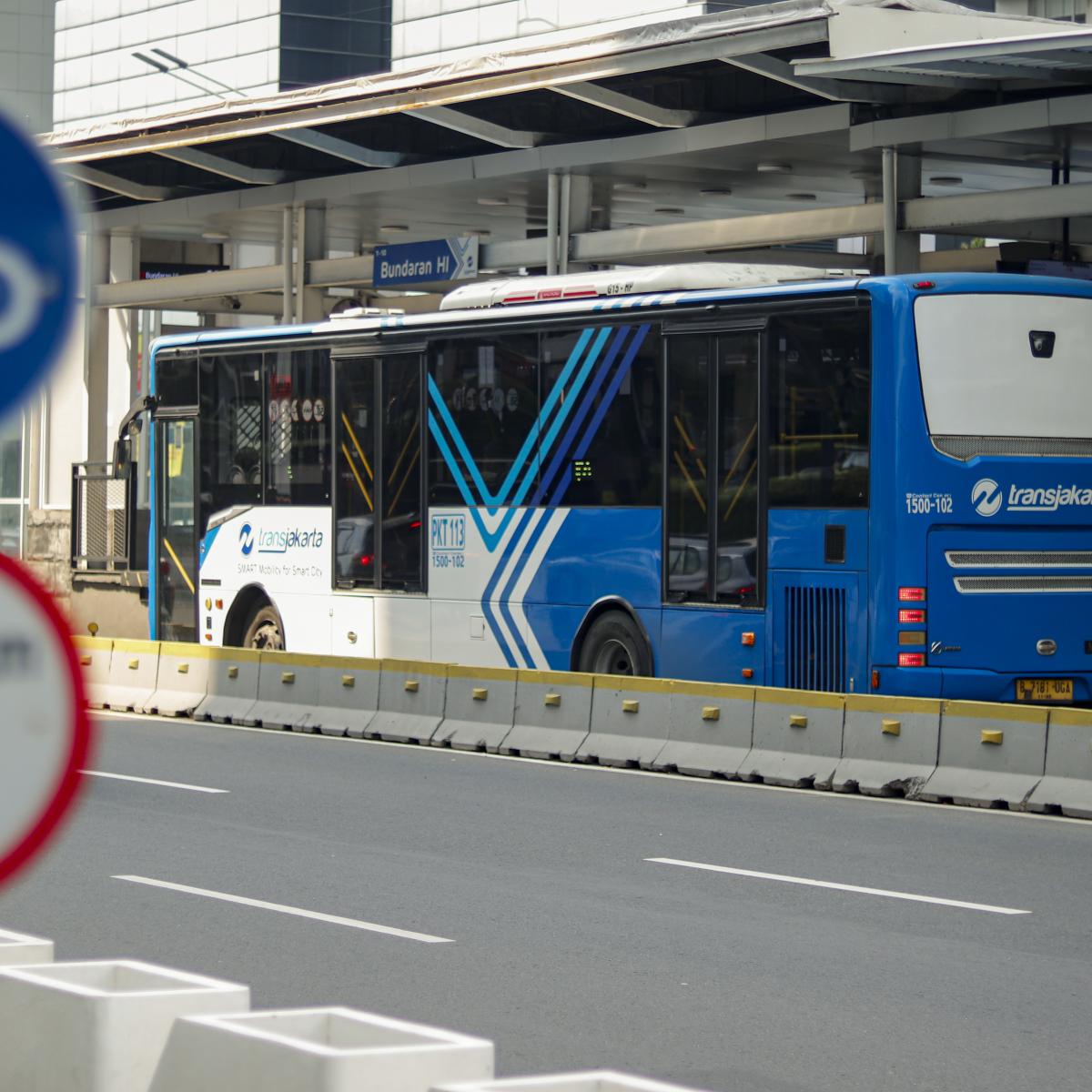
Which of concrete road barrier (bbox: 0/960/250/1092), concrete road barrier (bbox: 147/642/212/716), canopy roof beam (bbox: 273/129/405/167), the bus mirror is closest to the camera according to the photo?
concrete road barrier (bbox: 0/960/250/1092)


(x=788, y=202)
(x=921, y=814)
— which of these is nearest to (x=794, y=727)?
(x=921, y=814)

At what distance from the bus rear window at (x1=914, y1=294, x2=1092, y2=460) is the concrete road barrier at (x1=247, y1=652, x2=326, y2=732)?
5.89m

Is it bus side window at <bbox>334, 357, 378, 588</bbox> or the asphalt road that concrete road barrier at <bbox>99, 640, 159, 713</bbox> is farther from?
the asphalt road

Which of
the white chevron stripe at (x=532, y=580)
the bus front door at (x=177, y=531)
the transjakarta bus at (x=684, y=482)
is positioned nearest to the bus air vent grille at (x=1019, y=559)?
the transjakarta bus at (x=684, y=482)

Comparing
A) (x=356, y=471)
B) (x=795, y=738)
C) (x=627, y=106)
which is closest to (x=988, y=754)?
(x=795, y=738)

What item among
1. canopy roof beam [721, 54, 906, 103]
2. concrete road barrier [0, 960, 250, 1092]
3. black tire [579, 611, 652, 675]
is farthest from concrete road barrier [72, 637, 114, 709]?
concrete road barrier [0, 960, 250, 1092]

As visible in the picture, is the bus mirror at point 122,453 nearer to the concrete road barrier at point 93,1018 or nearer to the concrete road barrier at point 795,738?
the concrete road barrier at point 795,738

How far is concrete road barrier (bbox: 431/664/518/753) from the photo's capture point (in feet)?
56.2

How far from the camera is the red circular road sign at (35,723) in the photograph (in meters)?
3.54

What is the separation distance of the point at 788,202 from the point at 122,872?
65.7ft

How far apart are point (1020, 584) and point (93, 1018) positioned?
1160 cm

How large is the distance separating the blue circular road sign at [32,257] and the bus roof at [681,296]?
12.5m

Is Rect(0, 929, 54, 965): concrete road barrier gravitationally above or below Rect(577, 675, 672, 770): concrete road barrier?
above

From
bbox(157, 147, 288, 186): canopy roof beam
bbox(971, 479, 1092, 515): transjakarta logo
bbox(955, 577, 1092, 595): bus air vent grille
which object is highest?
bbox(157, 147, 288, 186): canopy roof beam
